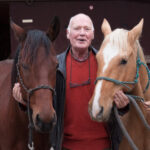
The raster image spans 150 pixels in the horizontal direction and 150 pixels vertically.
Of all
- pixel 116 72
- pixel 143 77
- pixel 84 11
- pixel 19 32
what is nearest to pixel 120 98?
pixel 116 72

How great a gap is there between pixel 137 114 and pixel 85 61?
635 millimetres

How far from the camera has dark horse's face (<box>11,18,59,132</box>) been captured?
6.14 feet

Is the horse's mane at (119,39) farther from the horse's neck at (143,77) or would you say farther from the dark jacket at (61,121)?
the dark jacket at (61,121)

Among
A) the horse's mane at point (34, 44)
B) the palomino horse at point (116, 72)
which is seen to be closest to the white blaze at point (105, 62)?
the palomino horse at point (116, 72)

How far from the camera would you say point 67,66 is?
2348 mm

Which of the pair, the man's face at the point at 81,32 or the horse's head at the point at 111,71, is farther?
the man's face at the point at 81,32

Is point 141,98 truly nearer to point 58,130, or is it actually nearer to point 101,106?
point 101,106

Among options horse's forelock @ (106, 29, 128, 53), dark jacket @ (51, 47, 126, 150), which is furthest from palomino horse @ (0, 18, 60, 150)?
horse's forelock @ (106, 29, 128, 53)

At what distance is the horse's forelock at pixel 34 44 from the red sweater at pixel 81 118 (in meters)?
0.36

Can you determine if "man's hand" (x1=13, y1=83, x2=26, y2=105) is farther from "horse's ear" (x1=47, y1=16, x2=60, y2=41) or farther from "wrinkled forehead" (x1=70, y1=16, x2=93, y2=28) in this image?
"wrinkled forehead" (x1=70, y1=16, x2=93, y2=28)

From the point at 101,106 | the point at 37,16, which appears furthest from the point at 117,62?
the point at 37,16

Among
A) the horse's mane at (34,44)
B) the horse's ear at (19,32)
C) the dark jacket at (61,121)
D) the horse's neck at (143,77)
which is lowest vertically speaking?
the dark jacket at (61,121)

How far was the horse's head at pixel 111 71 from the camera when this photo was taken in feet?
6.33

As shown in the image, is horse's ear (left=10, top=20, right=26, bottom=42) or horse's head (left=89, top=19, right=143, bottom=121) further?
horse's ear (left=10, top=20, right=26, bottom=42)
